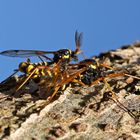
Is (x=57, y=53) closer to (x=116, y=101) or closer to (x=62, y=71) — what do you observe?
(x=62, y=71)

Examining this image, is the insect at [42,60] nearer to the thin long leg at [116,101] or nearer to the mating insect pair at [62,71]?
the mating insect pair at [62,71]

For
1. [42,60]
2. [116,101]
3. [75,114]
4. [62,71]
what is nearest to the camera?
[75,114]

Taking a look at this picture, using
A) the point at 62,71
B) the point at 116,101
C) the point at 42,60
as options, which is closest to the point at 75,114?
the point at 116,101

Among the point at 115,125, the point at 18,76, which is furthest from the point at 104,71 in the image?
the point at 115,125

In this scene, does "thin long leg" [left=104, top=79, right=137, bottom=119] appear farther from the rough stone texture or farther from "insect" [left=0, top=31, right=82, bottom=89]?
"insect" [left=0, top=31, right=82, bottom=89]

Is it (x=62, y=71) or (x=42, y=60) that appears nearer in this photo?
(x=62, y=71)

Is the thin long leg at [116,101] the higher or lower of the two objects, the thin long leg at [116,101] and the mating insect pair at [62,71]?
the lower

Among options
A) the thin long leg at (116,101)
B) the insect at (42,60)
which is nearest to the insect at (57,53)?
the insect at (42,60)

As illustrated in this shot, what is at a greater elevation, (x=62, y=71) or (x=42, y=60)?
(x=42, y=60)

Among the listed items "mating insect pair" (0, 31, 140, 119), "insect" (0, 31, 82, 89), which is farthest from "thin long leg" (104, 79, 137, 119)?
"insect" (0, 31, 82, 89)
